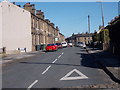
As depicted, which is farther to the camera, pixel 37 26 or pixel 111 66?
pixel 37 26

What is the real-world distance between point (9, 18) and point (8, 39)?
12.4 ft

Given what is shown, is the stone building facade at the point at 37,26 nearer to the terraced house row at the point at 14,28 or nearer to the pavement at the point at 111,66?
the terraced house row at the point at 14,28

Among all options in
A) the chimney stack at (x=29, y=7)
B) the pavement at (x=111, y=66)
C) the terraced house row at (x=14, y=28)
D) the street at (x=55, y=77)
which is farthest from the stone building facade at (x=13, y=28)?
the street at (x=55, y=77)

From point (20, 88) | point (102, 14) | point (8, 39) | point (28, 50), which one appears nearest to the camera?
point (20, 88)

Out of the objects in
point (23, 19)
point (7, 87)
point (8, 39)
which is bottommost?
point (7, 87)

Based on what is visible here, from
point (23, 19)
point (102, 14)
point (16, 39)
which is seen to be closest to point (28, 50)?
point (16, 39)

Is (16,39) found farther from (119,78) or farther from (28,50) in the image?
(119,78)

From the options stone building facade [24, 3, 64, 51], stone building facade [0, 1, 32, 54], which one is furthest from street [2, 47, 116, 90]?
stone building facade [24, 3, 64, 51]

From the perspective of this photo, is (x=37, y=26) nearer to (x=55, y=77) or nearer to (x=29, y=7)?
(x=29, y=7)

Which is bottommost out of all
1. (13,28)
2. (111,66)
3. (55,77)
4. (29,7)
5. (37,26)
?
(55,77)

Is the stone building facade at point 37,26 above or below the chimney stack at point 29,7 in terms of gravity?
below

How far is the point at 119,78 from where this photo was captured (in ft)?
32.7

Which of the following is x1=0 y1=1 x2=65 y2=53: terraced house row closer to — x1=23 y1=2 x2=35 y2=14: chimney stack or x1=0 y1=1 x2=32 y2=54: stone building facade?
x1=0 y1=1 x2=32 y2=54: stone building facade

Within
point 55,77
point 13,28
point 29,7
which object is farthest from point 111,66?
point 29,7
